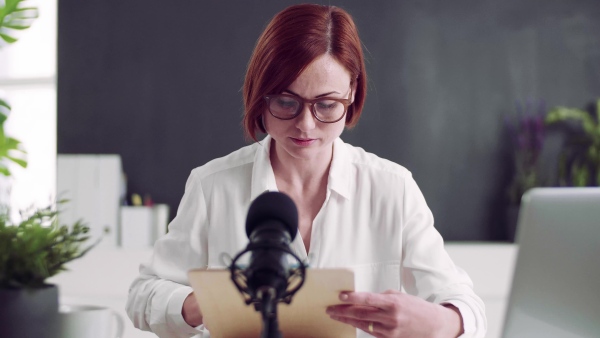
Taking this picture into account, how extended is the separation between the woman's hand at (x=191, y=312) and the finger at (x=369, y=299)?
43 cm

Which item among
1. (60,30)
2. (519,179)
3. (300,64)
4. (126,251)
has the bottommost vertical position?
(126,251)

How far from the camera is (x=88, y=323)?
1.02m

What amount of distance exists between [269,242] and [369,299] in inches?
13.2

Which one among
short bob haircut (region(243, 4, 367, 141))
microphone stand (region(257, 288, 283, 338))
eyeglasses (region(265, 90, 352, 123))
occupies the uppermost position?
short bob haircut (region(243, 4, 367, 141))

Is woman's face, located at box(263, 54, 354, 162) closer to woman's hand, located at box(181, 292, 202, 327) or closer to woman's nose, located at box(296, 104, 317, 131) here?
woman's nose, located at box(296, 104, 317, 131)

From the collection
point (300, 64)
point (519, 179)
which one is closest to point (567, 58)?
point (519, 179)

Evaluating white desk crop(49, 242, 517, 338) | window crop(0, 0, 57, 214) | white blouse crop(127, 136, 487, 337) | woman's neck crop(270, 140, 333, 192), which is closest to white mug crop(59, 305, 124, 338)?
white blouse crop(127, 136, 487, 337)

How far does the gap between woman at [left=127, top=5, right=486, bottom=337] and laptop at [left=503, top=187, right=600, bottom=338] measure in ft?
0.81

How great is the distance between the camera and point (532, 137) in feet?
11.6

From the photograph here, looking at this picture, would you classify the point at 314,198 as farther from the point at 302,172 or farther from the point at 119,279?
the point at 119,279

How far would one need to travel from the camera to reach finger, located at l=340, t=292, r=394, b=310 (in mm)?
1004

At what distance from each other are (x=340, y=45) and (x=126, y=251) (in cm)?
183

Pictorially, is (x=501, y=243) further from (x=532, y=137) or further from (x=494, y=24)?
(x=494, y=24)

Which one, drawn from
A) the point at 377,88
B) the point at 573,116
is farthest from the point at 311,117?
the point at 573,116
